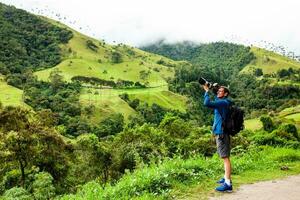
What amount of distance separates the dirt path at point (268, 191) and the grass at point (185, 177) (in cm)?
37

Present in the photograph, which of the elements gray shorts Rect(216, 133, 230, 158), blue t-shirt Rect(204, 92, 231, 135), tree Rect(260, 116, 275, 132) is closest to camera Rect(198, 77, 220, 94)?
blue t-shirt Rect(204, 92, 231, 135)

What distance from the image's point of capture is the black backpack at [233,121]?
1012 centimetres

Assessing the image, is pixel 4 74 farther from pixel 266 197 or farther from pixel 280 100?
pixel 266 197

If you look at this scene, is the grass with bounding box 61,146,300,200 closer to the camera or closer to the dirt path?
the dirt path

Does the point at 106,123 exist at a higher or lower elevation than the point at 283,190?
lower

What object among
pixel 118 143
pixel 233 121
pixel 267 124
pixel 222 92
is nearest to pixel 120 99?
pixel 267 124

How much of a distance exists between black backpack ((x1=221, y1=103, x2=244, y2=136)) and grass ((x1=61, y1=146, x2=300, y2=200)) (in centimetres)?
153

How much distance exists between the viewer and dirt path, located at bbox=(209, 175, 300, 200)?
9.66 m

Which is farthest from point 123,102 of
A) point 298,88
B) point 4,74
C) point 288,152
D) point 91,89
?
point 288,152

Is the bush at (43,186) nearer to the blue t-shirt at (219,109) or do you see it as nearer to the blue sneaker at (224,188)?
the blue sneaker at (224,188)

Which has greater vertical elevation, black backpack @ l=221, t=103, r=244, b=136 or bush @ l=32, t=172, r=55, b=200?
black backpack @ l=221, t=103, r=244, b=136

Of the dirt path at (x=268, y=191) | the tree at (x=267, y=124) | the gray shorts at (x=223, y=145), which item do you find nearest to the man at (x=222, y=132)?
the gray shorts at (x=223, y=145)

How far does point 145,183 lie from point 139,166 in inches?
67.6

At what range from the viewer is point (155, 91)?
17975cm
